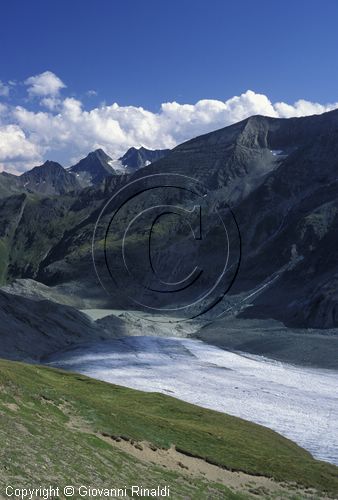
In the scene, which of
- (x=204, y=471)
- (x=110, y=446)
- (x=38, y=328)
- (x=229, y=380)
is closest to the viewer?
(x=110, y=446)

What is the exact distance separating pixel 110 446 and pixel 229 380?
58.4 m

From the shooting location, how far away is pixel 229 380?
88.6 m

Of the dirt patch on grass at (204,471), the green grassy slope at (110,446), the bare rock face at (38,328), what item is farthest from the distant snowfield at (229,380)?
the dirt patch on grass at (204,471)

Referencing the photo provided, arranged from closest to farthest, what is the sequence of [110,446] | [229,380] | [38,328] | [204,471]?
[110,446]
[204,471]
[229,380]
[38,328]

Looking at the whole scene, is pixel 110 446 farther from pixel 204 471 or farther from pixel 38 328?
pixel 38 328

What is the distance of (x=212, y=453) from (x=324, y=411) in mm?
36790

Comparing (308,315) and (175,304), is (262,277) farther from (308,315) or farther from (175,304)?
(308,315)

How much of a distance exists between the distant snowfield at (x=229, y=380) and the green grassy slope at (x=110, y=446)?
893 centimetres

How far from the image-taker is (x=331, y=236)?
191 m

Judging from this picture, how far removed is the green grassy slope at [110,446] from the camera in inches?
1008

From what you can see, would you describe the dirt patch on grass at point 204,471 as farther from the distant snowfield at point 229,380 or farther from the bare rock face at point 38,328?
the bare rock face at point 38,328

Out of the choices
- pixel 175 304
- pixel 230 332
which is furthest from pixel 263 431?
pixel 175 304

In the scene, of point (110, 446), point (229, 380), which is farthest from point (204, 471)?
point (229, 380)

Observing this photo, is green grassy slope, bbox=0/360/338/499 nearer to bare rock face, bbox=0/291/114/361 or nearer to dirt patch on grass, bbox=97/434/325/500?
dirt patch on grass, bbox=97/434/325/500
